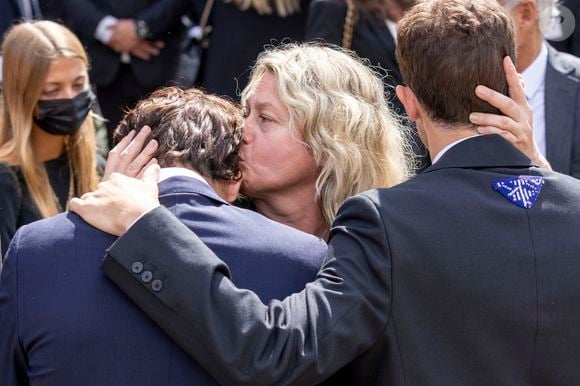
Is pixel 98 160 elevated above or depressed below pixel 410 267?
below

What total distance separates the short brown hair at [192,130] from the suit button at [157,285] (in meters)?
0.39

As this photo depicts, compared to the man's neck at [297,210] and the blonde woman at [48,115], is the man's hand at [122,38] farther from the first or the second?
the man's neck at [297,210]

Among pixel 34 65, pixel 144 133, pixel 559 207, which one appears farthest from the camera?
pixel 34 65

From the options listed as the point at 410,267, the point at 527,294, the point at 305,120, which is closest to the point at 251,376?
the point at 410,267

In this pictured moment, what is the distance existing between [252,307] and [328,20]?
130 inches

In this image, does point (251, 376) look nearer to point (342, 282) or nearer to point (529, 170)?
point (342, 282)

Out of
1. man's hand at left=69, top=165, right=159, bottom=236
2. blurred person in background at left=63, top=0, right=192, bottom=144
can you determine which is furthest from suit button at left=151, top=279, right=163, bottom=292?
blurred person in background at left=63, top=0, right=192, bottom=144

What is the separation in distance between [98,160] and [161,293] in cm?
283

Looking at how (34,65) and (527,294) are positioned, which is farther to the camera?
(34,65)

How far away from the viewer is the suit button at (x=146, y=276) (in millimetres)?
2285

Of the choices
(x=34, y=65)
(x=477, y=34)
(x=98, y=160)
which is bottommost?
(x=98, y=160)

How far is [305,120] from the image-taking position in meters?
3.16

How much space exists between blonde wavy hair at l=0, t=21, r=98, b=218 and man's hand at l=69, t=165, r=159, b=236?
215 cm

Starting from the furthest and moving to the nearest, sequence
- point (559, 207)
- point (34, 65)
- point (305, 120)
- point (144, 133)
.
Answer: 1. point (34, 65)
2. point (305, 120)
3. point (144, 133)
4. point (559, 207)
